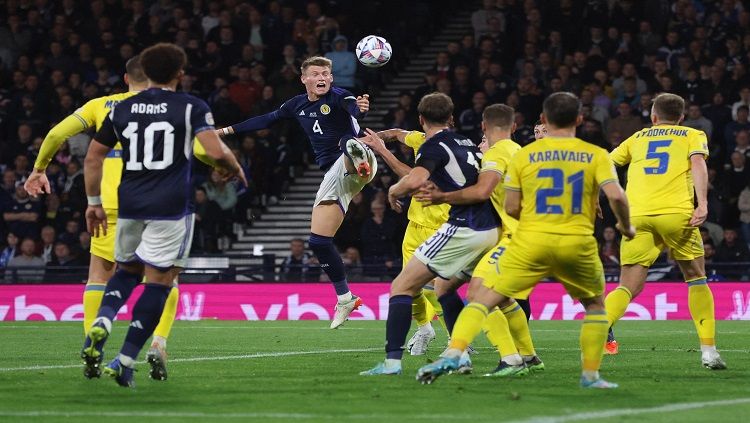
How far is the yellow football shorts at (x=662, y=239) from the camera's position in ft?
35.5

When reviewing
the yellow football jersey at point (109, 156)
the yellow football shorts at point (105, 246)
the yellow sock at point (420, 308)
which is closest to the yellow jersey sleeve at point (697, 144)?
the yellow sock at point (420, 308)

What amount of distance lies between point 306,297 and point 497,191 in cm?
1000

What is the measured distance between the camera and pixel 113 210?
10375 millimetres

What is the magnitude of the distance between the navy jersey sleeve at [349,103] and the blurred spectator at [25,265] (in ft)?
29.4

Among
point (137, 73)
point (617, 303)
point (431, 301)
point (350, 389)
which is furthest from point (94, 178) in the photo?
point (431, 301)

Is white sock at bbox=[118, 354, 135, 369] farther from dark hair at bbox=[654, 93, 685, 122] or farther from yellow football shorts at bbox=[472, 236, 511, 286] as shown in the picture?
dark hair at bbox=[654, 93, 685, 122]

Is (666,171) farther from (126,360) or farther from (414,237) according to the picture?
(126,360)

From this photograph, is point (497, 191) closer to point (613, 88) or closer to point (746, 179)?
point (746, 179)

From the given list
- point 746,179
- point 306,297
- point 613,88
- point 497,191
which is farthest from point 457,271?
point 613,88

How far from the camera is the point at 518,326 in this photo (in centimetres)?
987

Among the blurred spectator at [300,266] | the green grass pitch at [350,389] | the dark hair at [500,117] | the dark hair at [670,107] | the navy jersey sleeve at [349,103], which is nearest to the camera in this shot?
the green grass pitch at [350,389]

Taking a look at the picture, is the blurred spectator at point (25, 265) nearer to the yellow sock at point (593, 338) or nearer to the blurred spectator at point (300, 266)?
the blurred spectator at point (300, 266)

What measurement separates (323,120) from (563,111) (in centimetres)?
469

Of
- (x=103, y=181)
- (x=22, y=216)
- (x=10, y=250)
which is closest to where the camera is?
(x=103, y=181)
